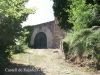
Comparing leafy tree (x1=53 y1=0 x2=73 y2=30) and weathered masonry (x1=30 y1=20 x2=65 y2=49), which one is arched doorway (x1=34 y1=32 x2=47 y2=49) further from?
leafy tree (x1=53 y1=0 x2=73 y2=30)

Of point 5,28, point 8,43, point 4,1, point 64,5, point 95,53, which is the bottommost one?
point 95,53

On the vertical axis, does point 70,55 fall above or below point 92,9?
below

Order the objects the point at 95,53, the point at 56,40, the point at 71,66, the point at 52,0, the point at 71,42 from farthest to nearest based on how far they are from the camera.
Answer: the point at 56,40, the point at 52,0, the point at 71,42, the point at 71,66, the point at 95,53

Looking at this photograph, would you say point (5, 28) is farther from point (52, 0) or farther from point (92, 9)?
point (52, 0)

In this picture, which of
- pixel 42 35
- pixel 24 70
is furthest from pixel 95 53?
pixel 42 35

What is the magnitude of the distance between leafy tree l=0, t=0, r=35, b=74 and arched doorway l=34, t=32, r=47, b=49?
15597 mm

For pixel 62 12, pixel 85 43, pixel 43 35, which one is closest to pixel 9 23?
pixel 85 43

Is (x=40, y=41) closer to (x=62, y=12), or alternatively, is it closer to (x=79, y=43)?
(x=62, y=12)

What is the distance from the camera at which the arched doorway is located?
2361 cm

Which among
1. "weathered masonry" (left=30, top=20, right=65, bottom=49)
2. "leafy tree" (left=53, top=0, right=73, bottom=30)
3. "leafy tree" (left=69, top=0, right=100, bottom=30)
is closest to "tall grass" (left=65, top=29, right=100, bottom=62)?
"leafy tree" (left=69, top=0, right=100, bottom=30)

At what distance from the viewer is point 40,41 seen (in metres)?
24.0

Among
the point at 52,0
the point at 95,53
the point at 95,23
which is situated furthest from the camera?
the point at 52,0

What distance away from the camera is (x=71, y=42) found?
864 cm

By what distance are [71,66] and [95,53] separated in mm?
1274
